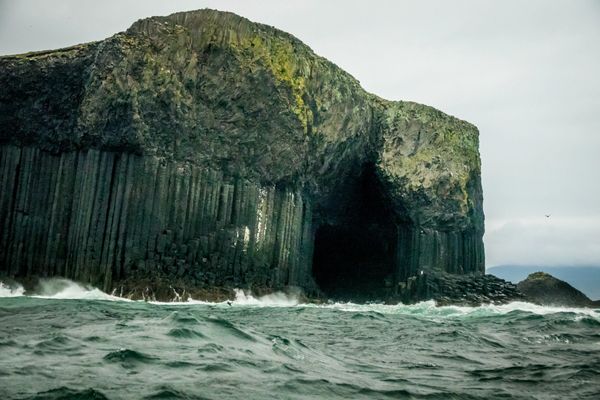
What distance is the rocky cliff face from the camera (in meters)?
22.5

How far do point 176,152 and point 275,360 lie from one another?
16908 millimetres

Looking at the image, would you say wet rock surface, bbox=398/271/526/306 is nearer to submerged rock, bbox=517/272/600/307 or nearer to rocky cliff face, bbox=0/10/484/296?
rocky cliff face, bbox=0/10/484/296

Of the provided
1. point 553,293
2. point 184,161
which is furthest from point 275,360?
point 553,293

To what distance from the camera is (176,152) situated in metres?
24.1

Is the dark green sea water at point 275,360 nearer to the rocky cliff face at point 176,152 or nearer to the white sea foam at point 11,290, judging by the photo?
the white sea foam at point 11,290

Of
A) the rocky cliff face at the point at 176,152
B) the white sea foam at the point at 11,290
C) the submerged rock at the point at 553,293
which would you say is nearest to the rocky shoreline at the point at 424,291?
the submerged rock at the point at 553,293

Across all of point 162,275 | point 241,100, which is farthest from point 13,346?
point 241,100

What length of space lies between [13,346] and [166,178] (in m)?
15.8

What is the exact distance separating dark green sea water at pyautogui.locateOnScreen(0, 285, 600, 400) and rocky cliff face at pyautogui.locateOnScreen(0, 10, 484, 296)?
30.2ft

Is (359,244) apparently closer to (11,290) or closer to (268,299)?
(268,299)

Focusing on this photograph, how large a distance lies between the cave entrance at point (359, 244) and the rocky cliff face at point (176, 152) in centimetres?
259

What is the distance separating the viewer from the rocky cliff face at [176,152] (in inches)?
887

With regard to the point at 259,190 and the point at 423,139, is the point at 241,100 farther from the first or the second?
the point at 423,139

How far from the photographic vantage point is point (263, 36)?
27328mm
